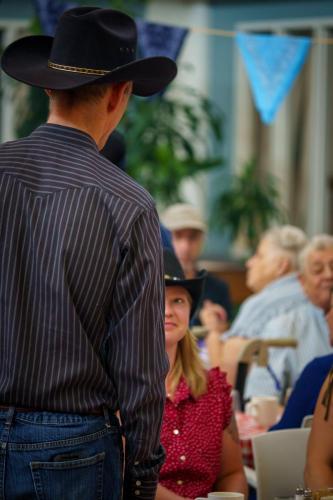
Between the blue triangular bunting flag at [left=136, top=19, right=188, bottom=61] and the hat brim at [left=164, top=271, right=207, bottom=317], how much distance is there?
3541 millimetres

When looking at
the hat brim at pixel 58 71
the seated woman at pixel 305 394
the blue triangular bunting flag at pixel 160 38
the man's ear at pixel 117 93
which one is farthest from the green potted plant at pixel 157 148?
the man's ear at pixel 117 93

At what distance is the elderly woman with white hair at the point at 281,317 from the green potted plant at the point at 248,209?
4.05 meters

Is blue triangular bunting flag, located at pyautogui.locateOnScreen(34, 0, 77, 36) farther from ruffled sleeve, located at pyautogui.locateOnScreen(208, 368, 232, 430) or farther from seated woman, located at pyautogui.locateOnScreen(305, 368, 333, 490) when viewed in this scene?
seated woman, located at pyautogui.locateOnScreen(305, 368, 333, 490)

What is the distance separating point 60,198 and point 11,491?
1.88 feet

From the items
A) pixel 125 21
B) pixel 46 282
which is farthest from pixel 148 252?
pixel 125 21

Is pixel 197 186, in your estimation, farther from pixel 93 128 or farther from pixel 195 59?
pixel 93 128

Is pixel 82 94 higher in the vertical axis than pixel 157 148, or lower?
higher

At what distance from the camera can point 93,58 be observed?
2111 millimetres

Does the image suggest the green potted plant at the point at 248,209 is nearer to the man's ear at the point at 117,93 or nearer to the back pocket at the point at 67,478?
the man's ear at the point at 117,93

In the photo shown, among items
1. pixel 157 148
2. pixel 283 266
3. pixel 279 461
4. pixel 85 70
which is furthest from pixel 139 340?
pixel 157 148

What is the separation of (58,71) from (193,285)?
41.8 inches

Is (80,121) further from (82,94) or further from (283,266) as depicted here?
(283,266)

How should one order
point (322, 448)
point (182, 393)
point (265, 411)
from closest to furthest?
point (322, 448) < point (182, 393) < point (265, 411)

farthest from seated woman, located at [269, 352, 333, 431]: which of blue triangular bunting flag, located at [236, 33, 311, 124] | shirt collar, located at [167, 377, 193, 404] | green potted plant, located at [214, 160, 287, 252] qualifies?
green potted plant, located at [214, 160, 287, 252]
